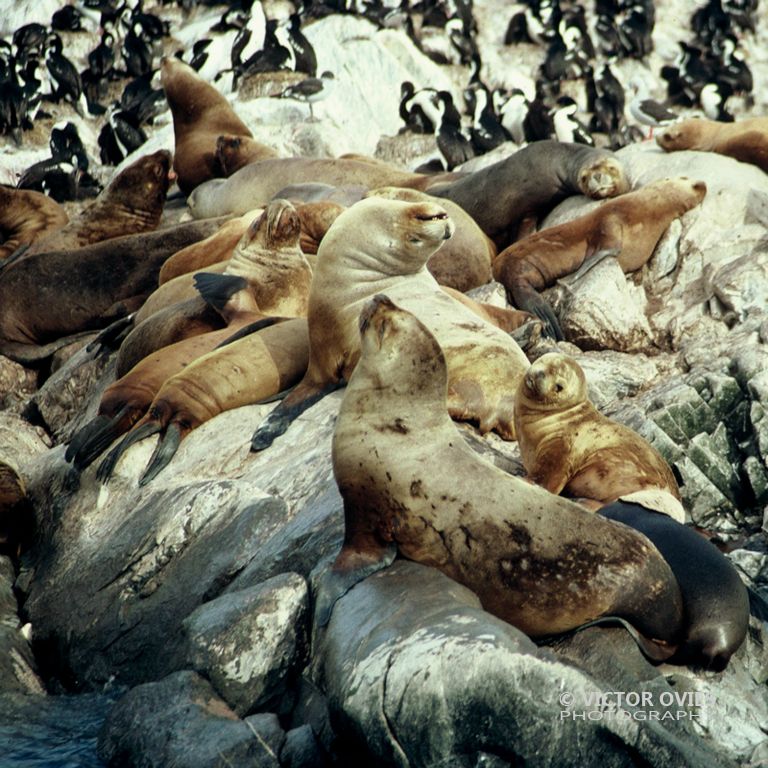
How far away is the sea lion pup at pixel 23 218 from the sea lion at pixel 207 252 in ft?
14.2

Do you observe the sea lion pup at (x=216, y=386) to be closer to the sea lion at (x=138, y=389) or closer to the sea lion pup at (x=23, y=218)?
the sea lion at (x=138, y=389)

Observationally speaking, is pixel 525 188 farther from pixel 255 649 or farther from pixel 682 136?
pixel 255 649

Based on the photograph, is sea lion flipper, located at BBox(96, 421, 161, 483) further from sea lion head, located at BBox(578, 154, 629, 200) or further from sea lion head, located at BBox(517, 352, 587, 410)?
sea lion head, located at BBox(578, 154, 629, 200)

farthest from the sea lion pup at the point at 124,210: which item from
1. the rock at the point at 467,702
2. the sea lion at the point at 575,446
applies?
the rock at the point at 467,702

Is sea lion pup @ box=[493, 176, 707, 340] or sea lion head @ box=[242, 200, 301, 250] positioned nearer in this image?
sea lion head @ box=[242, 200, 301, 250]

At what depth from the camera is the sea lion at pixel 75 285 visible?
36.7 ft

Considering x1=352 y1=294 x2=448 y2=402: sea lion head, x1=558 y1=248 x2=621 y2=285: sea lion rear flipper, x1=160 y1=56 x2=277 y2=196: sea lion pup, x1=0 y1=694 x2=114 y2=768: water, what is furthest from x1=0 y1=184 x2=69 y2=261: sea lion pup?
x1=352 y1=294 x2=448 y2=402: sea lion head

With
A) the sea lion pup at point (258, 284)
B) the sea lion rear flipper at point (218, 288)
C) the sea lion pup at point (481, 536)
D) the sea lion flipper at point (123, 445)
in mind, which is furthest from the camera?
the sea lion pup at point (258, 284)

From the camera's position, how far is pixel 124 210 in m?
12.9

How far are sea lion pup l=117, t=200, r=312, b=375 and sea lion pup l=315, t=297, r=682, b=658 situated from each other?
3985 mm

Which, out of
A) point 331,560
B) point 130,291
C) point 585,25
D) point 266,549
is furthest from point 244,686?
point 585,25

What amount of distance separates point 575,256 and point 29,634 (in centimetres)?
512

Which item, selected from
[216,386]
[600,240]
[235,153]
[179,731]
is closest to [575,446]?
[216,386]

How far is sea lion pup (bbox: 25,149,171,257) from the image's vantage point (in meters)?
12.9
